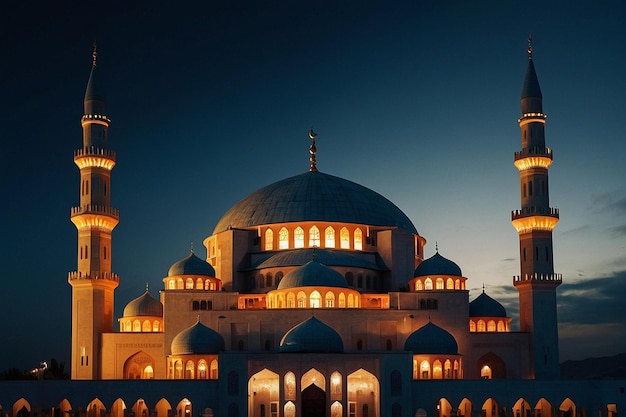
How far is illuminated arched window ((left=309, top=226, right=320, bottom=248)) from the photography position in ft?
181

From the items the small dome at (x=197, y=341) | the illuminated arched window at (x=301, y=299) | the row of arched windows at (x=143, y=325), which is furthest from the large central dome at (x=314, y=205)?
the small dome at (x=197, y=341)

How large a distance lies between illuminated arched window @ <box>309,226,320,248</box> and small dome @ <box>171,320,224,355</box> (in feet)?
29.9

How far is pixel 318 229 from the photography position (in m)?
55.2

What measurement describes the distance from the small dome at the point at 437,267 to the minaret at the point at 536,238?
3.16 meters

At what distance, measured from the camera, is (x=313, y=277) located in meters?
49.9

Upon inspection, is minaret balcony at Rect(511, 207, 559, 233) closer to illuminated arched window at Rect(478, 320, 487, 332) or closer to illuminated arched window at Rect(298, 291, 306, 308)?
illuminated arched window at Rect(478, 320, 487, 332)

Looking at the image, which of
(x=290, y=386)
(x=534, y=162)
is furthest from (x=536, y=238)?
(x=290, y=386)

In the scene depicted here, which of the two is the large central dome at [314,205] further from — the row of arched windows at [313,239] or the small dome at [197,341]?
the small dome at [197,341]

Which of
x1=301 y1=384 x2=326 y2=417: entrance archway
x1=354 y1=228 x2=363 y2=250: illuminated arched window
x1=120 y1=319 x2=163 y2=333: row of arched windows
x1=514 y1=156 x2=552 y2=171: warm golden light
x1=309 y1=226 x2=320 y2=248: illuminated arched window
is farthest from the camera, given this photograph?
x1=354 y1=228 x2=363 y2=250: illuminated arched window

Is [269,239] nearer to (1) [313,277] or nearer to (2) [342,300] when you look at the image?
(1) [313,277]

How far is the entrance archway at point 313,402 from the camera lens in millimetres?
44844

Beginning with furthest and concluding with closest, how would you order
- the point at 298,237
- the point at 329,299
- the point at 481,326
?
the point at 298,237
the point at 481,326
the point at 329,299

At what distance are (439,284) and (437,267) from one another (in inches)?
36.2

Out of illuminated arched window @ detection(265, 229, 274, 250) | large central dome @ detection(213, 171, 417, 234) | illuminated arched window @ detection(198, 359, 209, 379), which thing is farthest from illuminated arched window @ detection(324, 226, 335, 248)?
illuminated arched window @ detection(198, 359, 209, 379)
